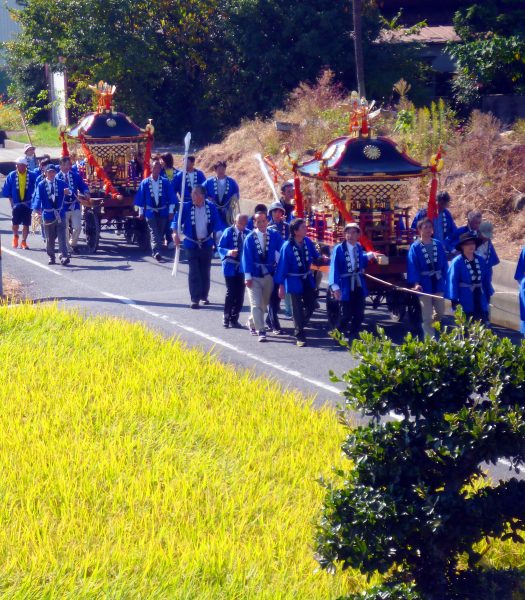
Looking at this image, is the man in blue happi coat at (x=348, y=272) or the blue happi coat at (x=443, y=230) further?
the blue happi coat at (x=443, y=230)

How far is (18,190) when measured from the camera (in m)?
17.7

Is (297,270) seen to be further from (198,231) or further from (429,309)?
(198,231)

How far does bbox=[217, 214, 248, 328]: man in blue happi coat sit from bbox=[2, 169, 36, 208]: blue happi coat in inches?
256

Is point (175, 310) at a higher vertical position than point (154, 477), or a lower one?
higher

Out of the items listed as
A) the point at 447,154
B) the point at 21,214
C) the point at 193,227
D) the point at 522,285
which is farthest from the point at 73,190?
the point at 522,285

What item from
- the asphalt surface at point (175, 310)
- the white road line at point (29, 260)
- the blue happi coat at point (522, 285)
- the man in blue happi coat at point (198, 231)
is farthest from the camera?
the white road line at point (29, 260)

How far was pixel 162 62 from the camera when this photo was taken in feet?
→ 98.2

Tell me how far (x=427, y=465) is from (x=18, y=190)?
539 inches

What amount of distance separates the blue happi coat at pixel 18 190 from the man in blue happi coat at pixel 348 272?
8.05 m

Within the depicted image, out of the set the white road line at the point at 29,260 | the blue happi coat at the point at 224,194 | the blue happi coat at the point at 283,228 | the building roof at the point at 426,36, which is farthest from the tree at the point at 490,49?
the blue happi coat at the point at 283,228

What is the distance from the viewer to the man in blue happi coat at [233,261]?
40.1 ft

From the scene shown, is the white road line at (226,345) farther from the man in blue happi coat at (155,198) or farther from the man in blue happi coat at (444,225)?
the man in blue happi coat at (444,225)

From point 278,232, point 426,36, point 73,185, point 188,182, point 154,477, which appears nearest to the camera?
point 154,477

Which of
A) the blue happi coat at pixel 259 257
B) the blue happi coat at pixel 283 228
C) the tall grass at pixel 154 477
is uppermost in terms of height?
the blue happi coat at pixel 283 228
